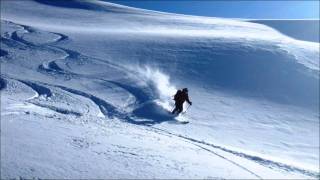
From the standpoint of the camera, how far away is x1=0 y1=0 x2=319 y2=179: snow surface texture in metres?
11.1

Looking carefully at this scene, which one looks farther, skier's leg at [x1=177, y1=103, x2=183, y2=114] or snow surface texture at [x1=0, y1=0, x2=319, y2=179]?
skier's leg at [x1=177, y1=103, x2=183, y2=114]

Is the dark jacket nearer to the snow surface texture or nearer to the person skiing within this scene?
the person skiing

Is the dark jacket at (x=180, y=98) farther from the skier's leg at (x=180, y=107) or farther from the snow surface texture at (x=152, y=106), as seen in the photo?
the snow surface texture at (x=152, y=106)

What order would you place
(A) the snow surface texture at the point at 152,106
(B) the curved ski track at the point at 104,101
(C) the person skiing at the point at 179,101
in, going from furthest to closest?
(C) the person skiing at the point at 179,101
(B) the curved ski track at the point at 104,101
(A) the snow surface texture at the point at 152,106

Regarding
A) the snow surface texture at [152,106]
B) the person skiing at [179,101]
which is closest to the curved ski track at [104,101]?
the snow surface texture at [152,106]

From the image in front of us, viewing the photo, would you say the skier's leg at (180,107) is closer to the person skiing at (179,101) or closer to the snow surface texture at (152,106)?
the person skiing at (179,101)

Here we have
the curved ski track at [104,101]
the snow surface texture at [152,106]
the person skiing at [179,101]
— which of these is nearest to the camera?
the snow surface texture at [152,106]

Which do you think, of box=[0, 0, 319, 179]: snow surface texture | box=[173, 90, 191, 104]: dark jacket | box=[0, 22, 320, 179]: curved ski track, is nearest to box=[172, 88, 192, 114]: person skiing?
box=[173, 90, 191, 104]: dark jacket

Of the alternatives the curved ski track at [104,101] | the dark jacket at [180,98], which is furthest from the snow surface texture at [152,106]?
the dark jacket at [180,98]

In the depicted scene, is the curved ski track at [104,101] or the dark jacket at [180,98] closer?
the curved ski track at [104,101]

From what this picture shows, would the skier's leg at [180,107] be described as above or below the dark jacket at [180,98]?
below

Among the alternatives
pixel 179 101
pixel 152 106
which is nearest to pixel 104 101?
pixel 152 106

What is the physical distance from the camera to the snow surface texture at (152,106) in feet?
36.6

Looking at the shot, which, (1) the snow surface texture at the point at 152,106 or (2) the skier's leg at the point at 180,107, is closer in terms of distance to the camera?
(1) the snow surface texture at the point at 152,106
